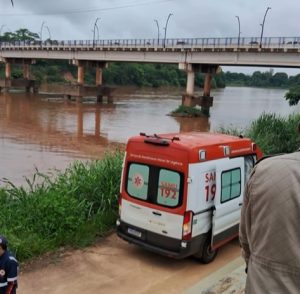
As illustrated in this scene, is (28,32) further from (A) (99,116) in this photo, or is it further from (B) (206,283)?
(B) (206,283)

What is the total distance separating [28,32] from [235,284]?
124 m

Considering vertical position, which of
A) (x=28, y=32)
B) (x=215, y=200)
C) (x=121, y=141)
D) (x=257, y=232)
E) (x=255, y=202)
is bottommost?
(x=121, y=141)

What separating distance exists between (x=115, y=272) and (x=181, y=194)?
1654mm

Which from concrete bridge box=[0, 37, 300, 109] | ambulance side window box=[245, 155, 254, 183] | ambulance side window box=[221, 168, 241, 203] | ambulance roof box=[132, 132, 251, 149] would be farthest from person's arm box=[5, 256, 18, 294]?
concrete bridge box=[0, 37, 300, 109]

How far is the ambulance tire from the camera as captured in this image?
24.7ft

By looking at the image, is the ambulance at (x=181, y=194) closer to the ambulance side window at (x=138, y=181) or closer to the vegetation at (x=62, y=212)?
the ambulance side window at (x=138, y=181)

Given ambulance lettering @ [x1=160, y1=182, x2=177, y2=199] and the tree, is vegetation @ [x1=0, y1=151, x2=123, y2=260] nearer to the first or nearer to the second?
A: ambulance lettering @ [x1=160, y1=182, x2=177, y2=199]

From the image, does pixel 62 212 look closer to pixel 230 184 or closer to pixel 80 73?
pixel 230 184

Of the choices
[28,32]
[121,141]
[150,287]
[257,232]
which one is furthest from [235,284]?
[28,32]

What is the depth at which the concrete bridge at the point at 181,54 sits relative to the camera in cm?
4284

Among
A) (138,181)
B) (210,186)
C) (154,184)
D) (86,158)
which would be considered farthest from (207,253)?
(86,158)

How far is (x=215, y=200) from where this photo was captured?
7.36 metres

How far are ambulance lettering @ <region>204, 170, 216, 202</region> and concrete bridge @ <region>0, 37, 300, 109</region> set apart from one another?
36.5 metres

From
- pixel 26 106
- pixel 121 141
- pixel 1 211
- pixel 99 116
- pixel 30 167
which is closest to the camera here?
pixel 1 211
